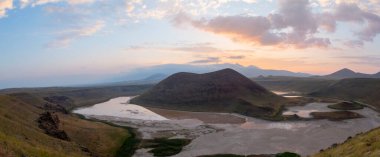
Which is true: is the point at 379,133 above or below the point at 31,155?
above

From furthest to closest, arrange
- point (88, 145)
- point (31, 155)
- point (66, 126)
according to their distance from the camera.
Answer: point (66, 126) < point (88, 145) < point (31, 155)

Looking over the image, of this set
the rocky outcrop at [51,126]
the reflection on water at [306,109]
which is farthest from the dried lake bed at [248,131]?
the rocky outcrop at [51,126]

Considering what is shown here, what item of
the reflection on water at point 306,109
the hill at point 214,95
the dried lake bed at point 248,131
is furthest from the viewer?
the hill at point 214,95

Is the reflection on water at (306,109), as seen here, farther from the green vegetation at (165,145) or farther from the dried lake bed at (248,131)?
the green vegetation at (165,145)

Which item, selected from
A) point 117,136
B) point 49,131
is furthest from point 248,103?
point 49,131

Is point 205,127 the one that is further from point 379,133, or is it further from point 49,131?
point 379,133

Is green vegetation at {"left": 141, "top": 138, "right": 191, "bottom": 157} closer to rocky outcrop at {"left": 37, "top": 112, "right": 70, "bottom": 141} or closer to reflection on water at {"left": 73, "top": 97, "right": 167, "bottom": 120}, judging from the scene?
rocky outcrop at {"left": 37, "top": 112, "right": 70, "bottom": 141}

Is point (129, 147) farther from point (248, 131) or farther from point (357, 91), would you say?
point (357, 91)
